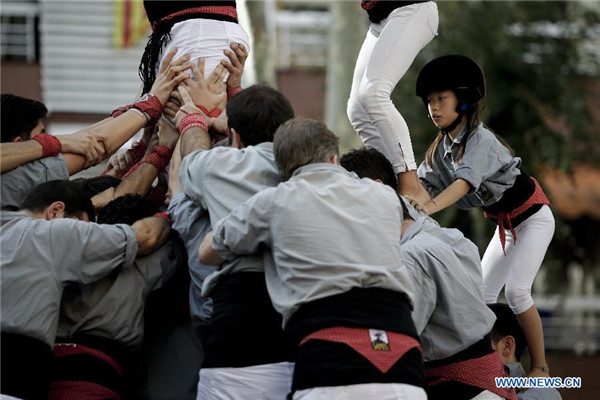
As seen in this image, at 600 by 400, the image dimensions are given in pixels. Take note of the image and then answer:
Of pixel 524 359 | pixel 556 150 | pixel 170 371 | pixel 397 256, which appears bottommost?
pixel 524 359

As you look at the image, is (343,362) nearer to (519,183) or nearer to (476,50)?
(519,183)

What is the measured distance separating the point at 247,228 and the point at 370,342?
667 mm

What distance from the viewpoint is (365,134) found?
20.6 ft

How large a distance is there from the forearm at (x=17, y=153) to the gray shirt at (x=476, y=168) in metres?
2.22

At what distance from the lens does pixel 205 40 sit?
19.4 ft

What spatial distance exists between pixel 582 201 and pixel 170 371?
13254mm

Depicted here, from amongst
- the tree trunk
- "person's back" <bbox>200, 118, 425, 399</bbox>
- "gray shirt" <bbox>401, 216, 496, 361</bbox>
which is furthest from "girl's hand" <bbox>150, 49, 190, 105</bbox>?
the tree trunk

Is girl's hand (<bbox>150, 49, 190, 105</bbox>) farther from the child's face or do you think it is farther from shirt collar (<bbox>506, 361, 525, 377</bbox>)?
shirt collar (<bbox>506, 361, 525, 377</bbox>)

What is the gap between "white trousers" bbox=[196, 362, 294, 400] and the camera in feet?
15.0

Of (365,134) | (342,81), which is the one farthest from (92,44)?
(365,134)

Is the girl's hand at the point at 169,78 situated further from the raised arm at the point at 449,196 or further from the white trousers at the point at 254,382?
the white trousers at the point at 254,382

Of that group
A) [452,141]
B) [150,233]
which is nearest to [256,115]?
[150,233]

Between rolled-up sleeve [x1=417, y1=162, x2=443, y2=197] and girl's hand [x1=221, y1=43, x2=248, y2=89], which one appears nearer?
girl's hand [x1=221, y1=43, x2=248, y2=89]

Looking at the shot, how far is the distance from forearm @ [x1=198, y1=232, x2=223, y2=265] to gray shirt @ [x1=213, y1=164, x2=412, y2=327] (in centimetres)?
9
